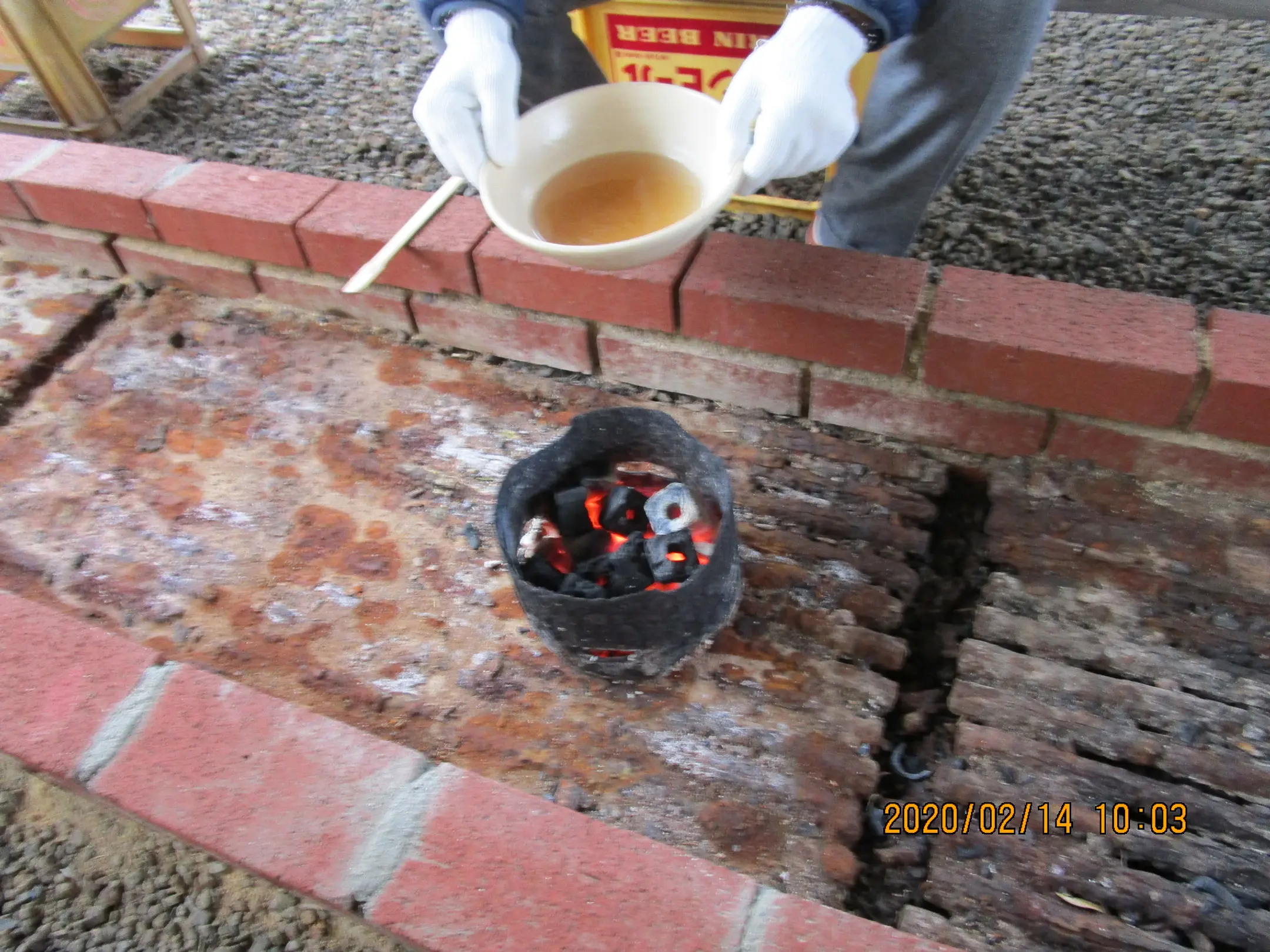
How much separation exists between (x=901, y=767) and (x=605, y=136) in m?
1.41

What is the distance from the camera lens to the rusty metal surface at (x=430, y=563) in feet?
5.41

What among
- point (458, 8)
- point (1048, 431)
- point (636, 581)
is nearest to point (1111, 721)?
point (1048, 431)

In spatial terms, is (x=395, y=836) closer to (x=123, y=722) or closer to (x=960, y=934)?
(x=123, y=722)

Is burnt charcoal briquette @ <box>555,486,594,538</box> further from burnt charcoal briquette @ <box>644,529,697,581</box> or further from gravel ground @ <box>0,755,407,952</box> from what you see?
gravel ground @ <box>0,755,407,952</box>

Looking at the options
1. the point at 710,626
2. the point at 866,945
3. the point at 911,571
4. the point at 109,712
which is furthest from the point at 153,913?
the point at 911,571

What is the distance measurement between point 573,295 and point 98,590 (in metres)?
1.29

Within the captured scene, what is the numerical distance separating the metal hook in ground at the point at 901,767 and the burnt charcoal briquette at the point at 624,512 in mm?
650

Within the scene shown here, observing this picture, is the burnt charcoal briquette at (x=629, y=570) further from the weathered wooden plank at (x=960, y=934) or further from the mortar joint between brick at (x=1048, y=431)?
the mortar joint between brick at (x=1048, y=431)

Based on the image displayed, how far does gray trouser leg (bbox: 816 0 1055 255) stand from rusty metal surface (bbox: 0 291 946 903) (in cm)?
61

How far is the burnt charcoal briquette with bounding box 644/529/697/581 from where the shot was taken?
5.51 ft

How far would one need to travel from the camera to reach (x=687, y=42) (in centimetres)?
232

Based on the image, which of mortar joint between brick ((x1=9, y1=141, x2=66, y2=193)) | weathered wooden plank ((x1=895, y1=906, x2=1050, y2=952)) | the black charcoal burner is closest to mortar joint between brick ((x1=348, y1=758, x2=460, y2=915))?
the black charcoal burner

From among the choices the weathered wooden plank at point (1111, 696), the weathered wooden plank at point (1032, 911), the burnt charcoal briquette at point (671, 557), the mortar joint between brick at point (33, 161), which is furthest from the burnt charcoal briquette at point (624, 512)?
the mortar joint between brick at point (33, 161)
